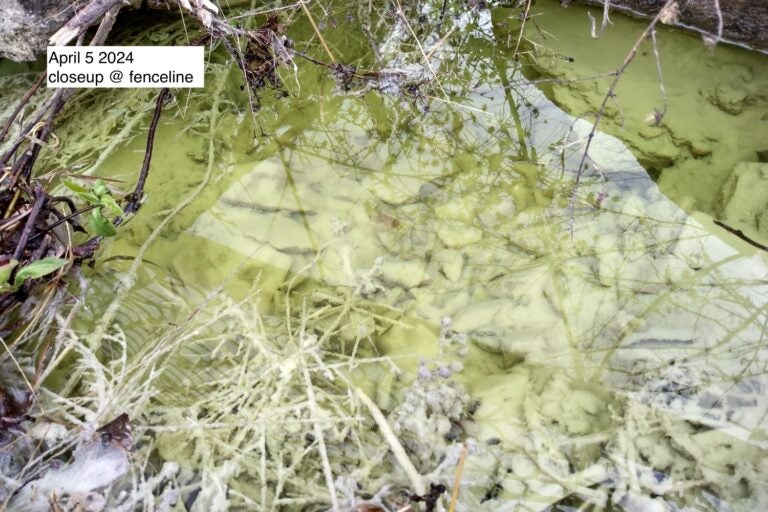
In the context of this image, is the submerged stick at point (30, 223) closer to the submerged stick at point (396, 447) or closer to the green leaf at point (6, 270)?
the green leaf at point (6, 270)

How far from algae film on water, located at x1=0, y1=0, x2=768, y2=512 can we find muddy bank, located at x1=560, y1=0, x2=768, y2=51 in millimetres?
22

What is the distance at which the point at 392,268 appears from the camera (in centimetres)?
219

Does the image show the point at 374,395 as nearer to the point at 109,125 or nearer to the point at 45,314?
the point at 45,314

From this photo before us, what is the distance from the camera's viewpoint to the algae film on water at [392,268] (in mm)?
1801

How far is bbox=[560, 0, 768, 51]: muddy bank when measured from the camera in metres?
2.36

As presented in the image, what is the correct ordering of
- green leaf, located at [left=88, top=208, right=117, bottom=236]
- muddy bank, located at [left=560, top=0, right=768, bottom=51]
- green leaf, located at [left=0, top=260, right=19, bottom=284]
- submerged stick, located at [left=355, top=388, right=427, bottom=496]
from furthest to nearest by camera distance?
Result: 1. muddy bank, located at [left=560, top=0, right=768, bottom=51]
2. green leaf, located at [left=88, top=208, right=117, bottom=236]
3. green leaf, located at [left=0, top=260, right=19, bottom=284]
4. submerged stick, located at [left=355, top=388, right=427, bottom=496]

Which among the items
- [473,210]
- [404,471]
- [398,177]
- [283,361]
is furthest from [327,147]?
[404,471]

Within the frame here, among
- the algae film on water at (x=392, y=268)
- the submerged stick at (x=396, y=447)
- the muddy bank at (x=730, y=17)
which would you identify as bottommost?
the submerged stick at (x=396, y=447)

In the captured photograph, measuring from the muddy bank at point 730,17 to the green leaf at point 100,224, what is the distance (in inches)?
82.1

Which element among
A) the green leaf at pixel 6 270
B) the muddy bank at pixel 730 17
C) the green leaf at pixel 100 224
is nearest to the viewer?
the green leaf at pixel 6 270

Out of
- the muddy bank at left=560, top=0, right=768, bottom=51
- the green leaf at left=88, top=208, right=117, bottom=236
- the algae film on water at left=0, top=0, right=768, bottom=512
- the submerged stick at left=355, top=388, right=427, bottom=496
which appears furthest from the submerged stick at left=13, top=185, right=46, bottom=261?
the muddy bank at left=560, top=0, right=768, bottom=51

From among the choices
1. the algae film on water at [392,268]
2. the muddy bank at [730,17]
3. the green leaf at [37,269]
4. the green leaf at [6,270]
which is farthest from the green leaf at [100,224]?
the muddy bank at [730,17]

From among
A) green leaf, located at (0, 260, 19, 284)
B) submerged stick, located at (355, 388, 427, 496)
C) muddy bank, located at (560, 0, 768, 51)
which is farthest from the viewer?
muddy bank, located at (560, 0, 768, 51)

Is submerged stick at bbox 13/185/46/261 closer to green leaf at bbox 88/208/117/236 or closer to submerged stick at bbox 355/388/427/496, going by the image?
green leaf at bbox 88/208/117/236
